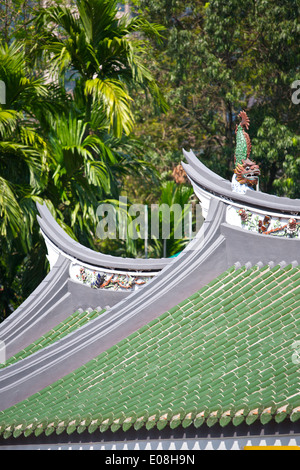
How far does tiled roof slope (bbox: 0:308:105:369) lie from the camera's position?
11094 millimetres

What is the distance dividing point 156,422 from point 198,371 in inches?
40.2

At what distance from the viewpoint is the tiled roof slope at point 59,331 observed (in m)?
11.1

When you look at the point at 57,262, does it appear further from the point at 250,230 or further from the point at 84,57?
the point at 84,57

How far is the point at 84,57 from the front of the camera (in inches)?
643

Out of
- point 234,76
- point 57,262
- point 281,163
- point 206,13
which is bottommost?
point 57,262

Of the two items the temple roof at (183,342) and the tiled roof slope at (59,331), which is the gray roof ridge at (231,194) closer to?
the temple roof at (183,342)

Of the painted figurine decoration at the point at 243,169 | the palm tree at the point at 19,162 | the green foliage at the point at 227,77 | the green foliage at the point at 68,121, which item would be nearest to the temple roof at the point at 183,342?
the painted figurine decoration at the point at 243,169

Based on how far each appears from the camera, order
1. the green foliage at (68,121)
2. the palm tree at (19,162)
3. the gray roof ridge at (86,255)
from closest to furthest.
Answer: the gray roof ridge at (86,255) → the palm tree at (19,162) → the green foliage at (68,121)

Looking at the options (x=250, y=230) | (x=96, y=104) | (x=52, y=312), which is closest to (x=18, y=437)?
(x=52, y=312)

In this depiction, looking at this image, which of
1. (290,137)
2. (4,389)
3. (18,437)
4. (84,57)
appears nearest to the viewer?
(18,437)

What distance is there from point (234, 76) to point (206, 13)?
6.40ft

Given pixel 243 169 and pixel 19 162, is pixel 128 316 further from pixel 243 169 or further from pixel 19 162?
pixel 19 162

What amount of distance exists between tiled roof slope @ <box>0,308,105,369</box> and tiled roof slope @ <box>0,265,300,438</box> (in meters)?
1.33
